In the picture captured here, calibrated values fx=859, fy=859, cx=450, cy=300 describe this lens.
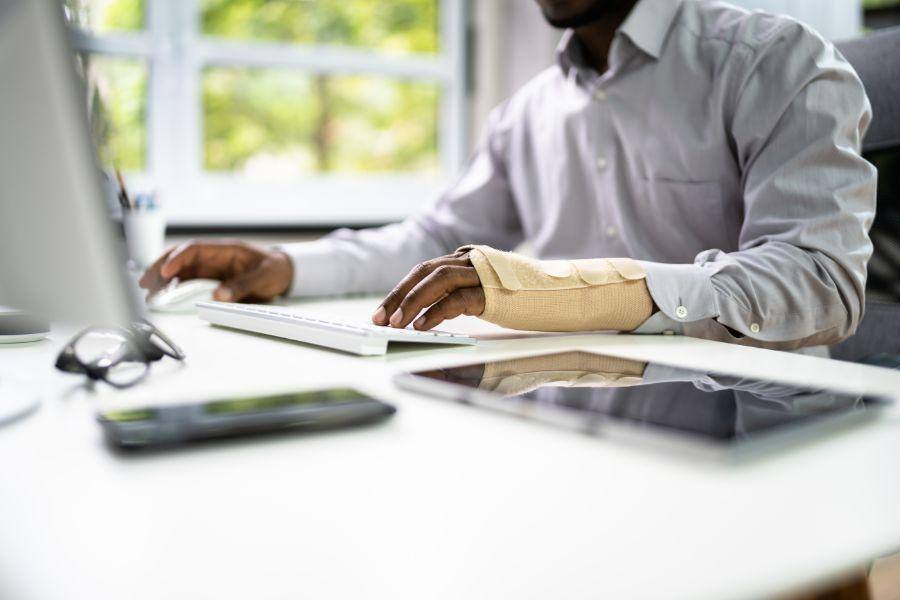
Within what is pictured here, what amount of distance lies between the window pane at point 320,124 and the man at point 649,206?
5.06ft

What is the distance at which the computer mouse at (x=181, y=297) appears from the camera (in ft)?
3.73

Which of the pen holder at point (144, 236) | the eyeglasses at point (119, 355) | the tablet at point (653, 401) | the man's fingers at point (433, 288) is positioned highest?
the tablet at point (653, 401)

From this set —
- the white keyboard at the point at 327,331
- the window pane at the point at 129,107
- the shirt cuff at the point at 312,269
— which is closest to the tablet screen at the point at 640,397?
the white keyboard at the point at 327,331

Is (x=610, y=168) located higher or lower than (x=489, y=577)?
lower

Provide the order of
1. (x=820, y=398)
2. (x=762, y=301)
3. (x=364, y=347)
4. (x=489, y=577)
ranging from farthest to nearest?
1. (x=762, y=301)
2. (x=364, y=347)
3. (x=820, y=398)
4. (x=489, y=577)

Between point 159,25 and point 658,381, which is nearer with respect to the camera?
point 658,381

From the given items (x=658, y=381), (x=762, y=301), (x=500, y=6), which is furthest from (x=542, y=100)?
(x=500, y=6)

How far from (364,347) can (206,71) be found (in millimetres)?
2180

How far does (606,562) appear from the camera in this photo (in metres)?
0.33

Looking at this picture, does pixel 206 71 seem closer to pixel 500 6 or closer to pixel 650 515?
pixel 500 6

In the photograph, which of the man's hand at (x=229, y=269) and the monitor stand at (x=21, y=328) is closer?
the monitor stand at (x=21, y=328)

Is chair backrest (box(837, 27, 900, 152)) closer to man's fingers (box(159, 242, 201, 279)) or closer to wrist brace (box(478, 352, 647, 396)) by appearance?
wrist brace (box(478, 352, 647, 396))

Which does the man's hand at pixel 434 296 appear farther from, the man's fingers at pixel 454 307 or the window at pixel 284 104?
the window at pixel 284 104

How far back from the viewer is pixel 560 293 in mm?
921
